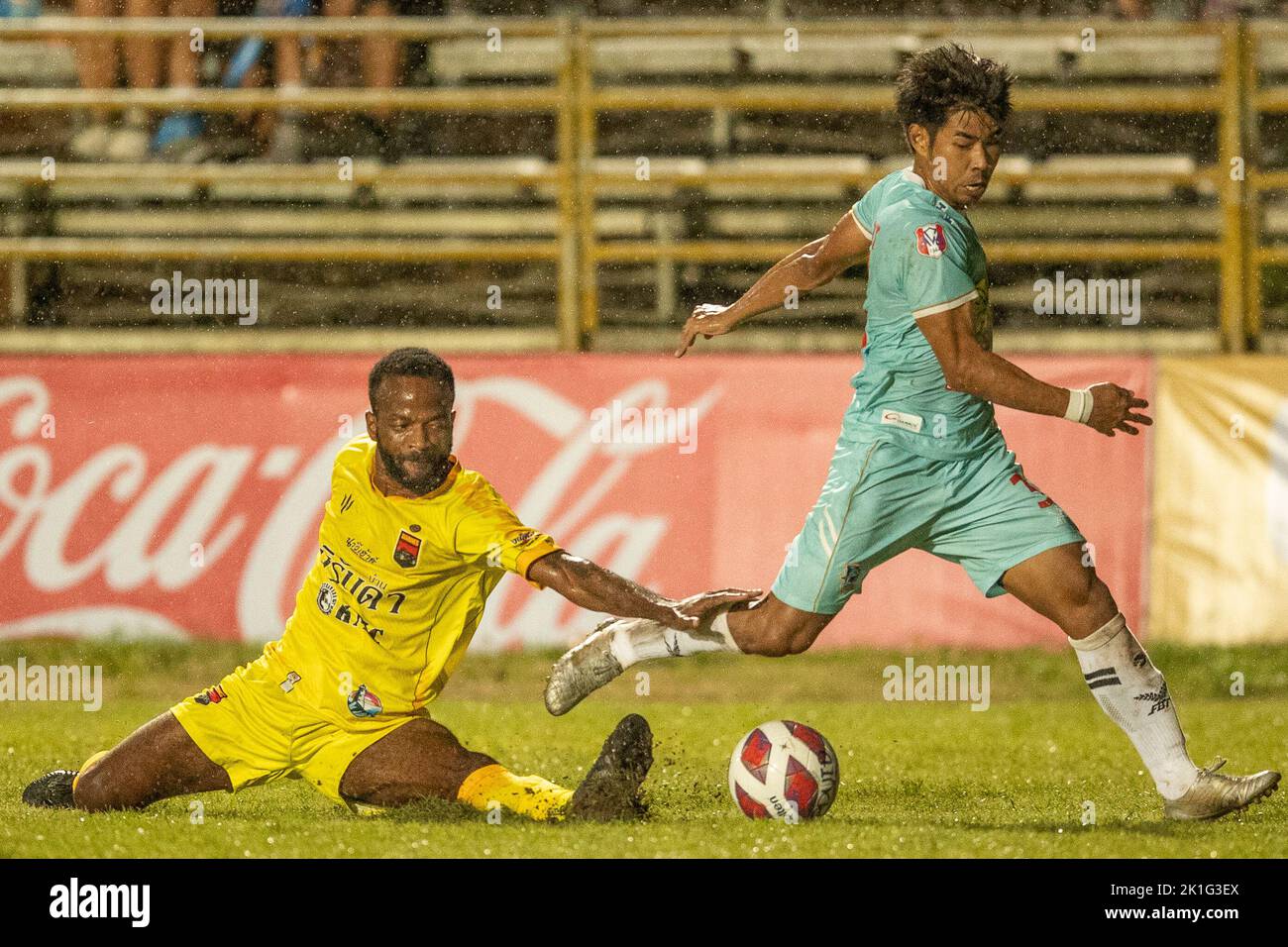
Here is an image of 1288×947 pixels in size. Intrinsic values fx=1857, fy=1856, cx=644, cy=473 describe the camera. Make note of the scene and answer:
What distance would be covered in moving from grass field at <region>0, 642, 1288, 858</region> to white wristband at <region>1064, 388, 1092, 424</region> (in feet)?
4.36

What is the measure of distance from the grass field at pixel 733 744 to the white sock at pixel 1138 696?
0.60ft

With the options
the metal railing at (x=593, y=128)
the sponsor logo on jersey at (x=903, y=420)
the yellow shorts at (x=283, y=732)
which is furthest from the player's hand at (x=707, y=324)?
the metal railing at (x=593, y=128)

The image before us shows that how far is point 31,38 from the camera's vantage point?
1141 centimetres

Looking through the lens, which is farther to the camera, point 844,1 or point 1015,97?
point 844,1

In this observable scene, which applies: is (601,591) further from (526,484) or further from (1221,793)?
(526,484)

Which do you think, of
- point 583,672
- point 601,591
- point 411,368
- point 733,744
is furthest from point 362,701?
point 733,744

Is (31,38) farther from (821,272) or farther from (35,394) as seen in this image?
(821,272)

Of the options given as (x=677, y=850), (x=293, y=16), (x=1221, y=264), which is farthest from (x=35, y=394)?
(x=1221, y=264)

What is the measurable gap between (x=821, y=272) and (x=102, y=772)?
3.00m

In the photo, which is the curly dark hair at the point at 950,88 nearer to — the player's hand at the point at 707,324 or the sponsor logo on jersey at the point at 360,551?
the player's hand at the point at 707,324

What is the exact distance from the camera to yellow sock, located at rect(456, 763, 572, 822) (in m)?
5.98

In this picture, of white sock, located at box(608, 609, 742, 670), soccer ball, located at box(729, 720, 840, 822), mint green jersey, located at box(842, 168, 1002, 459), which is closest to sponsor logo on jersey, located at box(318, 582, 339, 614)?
white sock, located at box(608, 609, 742, 670)

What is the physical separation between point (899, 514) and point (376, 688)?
1.81 meters
